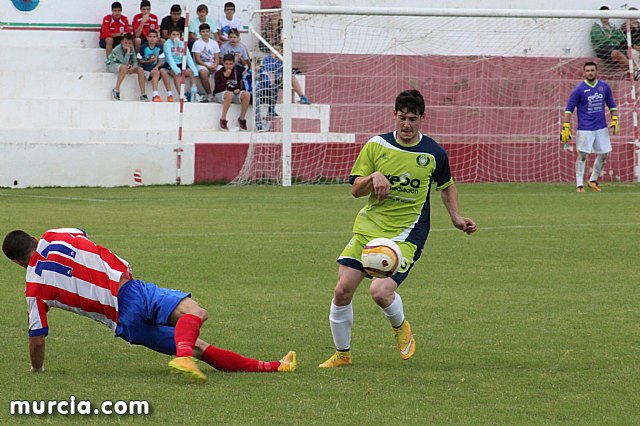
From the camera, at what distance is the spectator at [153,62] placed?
25.8 m

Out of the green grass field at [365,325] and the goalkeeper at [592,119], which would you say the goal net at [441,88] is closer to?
the goalkeeper at [592,119]

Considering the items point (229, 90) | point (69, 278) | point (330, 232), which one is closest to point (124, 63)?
point (229, 90)

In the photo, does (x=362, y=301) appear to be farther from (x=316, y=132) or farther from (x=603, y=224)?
(x=316, y=132)

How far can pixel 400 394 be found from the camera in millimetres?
6035

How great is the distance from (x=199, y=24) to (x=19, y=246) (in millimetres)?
21401

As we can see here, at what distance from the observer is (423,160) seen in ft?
24.5

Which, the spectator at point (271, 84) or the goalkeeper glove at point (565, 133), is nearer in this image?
the goalkeeper glove at point (565, 133)

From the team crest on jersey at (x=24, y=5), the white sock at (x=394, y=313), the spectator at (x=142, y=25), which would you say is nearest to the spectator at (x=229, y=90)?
the spectator at (x=142, y=25)

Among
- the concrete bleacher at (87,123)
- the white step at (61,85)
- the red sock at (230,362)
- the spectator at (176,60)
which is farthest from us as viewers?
the spectator at (176,60)

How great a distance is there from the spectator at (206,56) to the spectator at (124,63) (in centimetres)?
150

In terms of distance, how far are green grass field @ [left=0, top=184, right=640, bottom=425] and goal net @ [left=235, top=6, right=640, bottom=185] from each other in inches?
311

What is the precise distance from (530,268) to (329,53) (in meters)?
17.3

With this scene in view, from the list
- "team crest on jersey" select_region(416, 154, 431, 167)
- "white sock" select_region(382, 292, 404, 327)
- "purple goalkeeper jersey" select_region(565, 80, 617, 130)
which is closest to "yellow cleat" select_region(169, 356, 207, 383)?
"white sock" select_region(382, 292, 404, 327)

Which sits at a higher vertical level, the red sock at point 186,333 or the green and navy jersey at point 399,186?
the green and navy jersey at point 399,186
